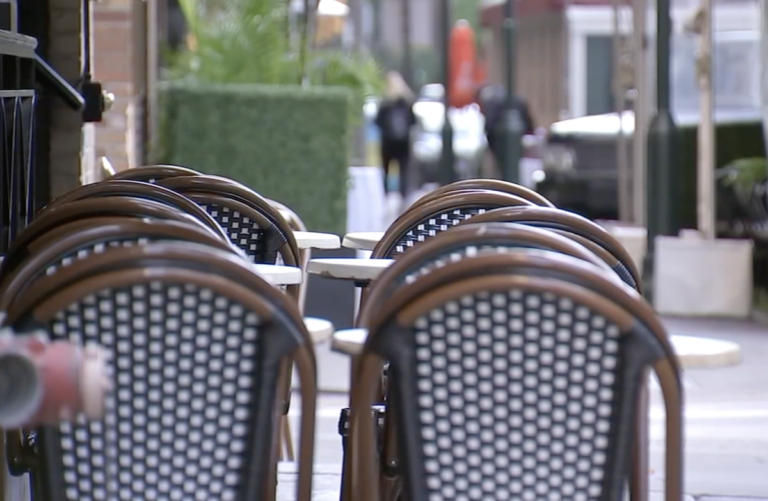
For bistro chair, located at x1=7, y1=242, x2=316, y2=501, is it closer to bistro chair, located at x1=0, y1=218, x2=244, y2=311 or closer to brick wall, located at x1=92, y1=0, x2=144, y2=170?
bistro chair, located at x1=0, y1=218, x2=244, y2=311

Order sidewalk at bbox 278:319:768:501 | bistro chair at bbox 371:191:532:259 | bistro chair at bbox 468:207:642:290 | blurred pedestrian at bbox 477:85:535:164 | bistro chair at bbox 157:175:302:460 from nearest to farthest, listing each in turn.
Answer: bistro chair at bbox 468:207:642:290 → bistro chair at bbox 371:191:532:259 → bistro chair at bbox 157:175:302:460 → sidewalk at bbox 278:319:768:501 → blurred pedestrian at bbox 477:85:535:164

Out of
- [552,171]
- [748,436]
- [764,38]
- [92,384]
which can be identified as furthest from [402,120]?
[92,384]

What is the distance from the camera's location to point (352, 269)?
3.52 m

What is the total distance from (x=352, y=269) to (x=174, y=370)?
114 cm

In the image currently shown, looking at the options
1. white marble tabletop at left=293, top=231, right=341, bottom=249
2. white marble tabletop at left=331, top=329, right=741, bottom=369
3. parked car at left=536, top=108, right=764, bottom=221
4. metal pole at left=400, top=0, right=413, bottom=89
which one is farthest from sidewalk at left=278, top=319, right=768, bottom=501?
metal pole at left=400, top=0, right=413, bottom=89

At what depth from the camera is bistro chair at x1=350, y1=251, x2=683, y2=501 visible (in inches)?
94.3

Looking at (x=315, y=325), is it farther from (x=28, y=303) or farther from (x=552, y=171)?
(x=552, y=171)

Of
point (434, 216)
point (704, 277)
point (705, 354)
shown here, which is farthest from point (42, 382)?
point (704, 277)

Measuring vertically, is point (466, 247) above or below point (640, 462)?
above

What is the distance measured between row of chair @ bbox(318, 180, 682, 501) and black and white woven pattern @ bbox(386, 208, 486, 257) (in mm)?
1419

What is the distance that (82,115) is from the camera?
5988 millimetres

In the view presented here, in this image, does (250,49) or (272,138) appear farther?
(250,49)

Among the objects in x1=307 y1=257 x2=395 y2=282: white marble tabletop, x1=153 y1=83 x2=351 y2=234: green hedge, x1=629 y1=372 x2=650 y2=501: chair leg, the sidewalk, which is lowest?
the sidewalk

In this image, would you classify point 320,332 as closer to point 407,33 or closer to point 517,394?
point 517,394
